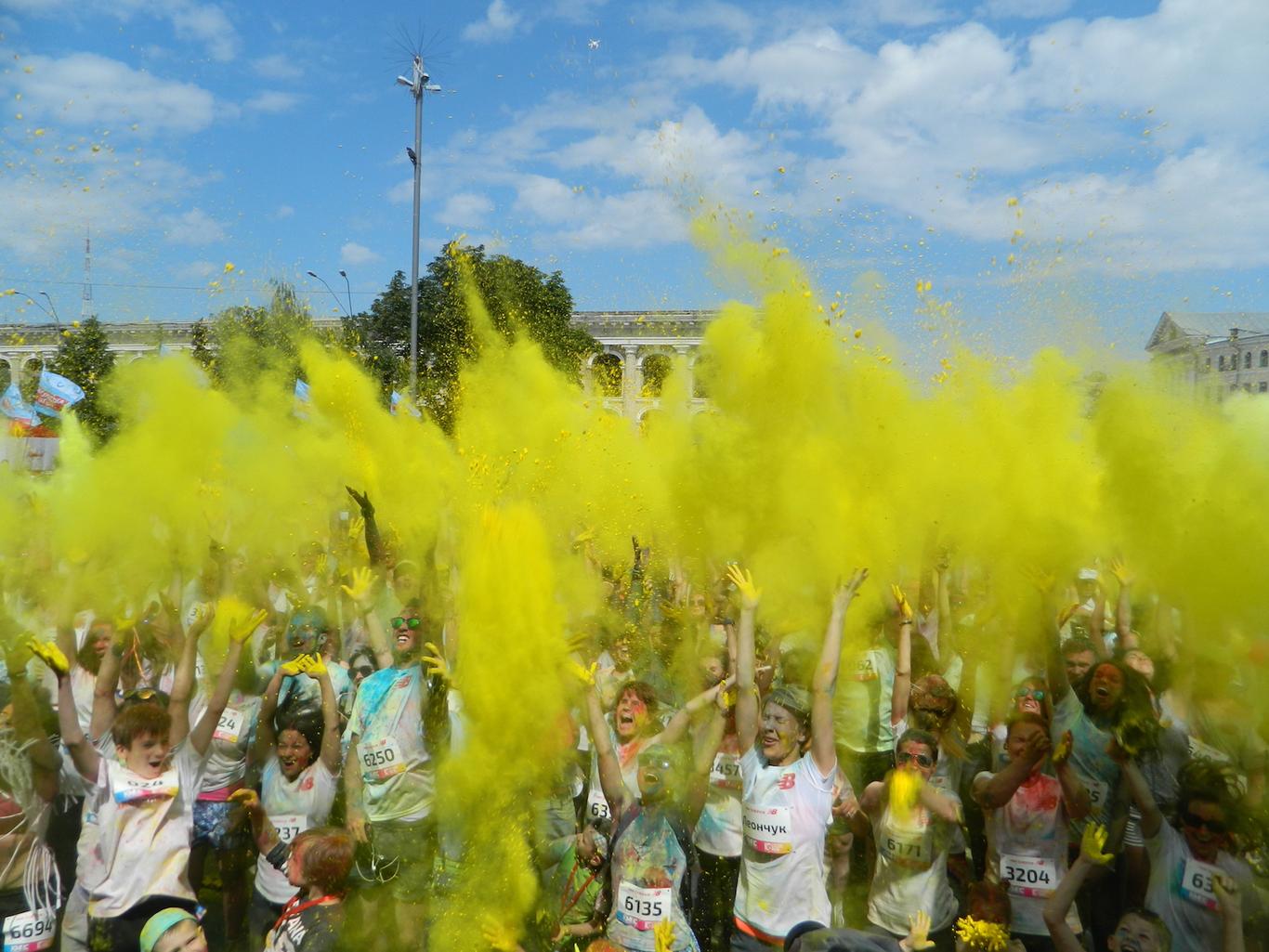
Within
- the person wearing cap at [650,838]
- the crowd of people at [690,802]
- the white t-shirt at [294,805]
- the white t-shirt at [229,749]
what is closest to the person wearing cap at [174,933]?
the crowd of people at [690,802]

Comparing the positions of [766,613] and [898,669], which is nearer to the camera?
[898,669]

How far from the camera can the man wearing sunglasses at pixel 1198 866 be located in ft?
9.03

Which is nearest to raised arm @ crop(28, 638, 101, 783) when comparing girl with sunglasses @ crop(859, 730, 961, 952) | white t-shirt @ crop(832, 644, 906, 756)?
girl with sunglasses @ crop(859, 730, 961, 952)

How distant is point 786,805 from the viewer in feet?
10.4

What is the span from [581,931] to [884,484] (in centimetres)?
294

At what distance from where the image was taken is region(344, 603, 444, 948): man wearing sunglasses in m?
3.80

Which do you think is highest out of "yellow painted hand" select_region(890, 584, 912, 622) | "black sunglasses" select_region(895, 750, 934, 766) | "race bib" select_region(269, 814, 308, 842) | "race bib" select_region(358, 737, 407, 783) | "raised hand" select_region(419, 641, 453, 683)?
"yellow painted hand" select_region(890, 584, 912, 622)

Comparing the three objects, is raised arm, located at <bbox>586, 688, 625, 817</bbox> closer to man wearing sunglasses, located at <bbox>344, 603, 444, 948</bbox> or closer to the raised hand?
the raised hand

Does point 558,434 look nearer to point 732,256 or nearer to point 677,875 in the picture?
point 732,256

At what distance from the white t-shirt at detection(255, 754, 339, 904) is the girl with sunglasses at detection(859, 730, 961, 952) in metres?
2.05

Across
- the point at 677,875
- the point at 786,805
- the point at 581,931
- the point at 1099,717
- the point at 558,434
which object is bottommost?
the point at 581,931

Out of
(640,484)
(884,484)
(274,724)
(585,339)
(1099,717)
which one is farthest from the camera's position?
(585,339)

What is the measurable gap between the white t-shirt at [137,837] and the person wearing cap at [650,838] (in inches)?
57.2

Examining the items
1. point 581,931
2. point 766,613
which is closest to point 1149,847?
point 581,931
